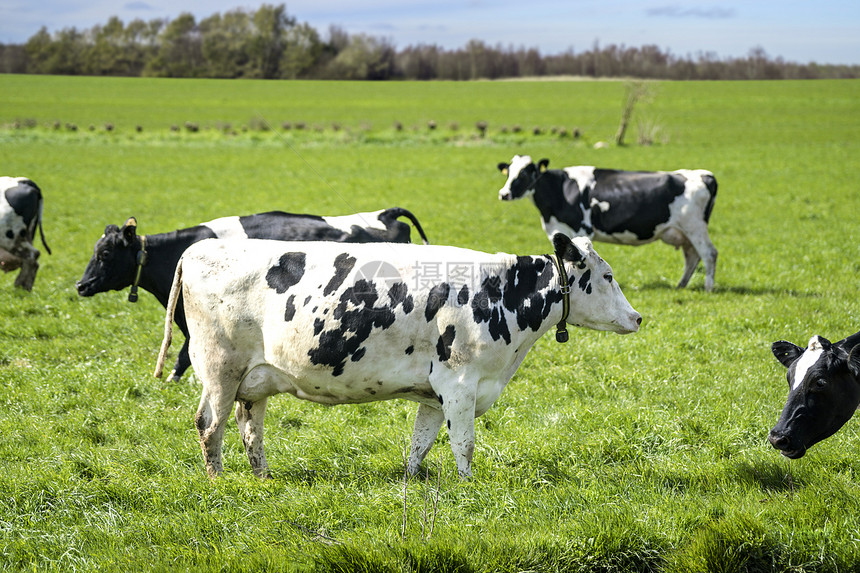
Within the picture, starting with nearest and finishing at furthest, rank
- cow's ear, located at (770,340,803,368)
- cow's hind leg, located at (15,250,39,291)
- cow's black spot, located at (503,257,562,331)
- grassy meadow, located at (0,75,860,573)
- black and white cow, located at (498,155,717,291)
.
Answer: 1. grassy meadow, located at (0,75,860,573)
2. cow's ear, located at (770,340,803,368)
3. cow's black spot, located at (503,257,562,331)
4. cow's hind leg, located at (15,250,39,291)
5. black and white cow, located at (498,155,717,291)

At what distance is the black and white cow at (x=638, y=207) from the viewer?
12.4 meters

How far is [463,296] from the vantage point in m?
5.17

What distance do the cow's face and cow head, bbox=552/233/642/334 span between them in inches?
206

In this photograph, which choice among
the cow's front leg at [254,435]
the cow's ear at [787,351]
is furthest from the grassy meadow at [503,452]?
the cow's ear at [787,351]

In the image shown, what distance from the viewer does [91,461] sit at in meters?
5.79

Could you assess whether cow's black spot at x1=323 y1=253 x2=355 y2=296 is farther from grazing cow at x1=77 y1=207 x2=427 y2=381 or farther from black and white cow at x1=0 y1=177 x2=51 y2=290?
black and white cow at x1=0 y1=177 x2=51 y2=290

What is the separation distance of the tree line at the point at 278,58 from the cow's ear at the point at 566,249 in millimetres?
5345

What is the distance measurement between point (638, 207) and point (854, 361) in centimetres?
823

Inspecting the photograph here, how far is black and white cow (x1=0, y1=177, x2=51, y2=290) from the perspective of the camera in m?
12.3

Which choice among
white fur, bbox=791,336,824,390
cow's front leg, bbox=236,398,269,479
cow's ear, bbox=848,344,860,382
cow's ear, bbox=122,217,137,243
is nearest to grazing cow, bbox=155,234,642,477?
cow's front leg, bbox=236,398,269,479

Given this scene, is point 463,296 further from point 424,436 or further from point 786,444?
point 786,444

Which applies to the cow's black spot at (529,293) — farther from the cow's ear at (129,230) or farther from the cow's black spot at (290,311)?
the cow's ear at (129,230)

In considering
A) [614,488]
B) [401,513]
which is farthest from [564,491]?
[401,513]

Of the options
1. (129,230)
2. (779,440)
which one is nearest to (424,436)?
(779,440)
